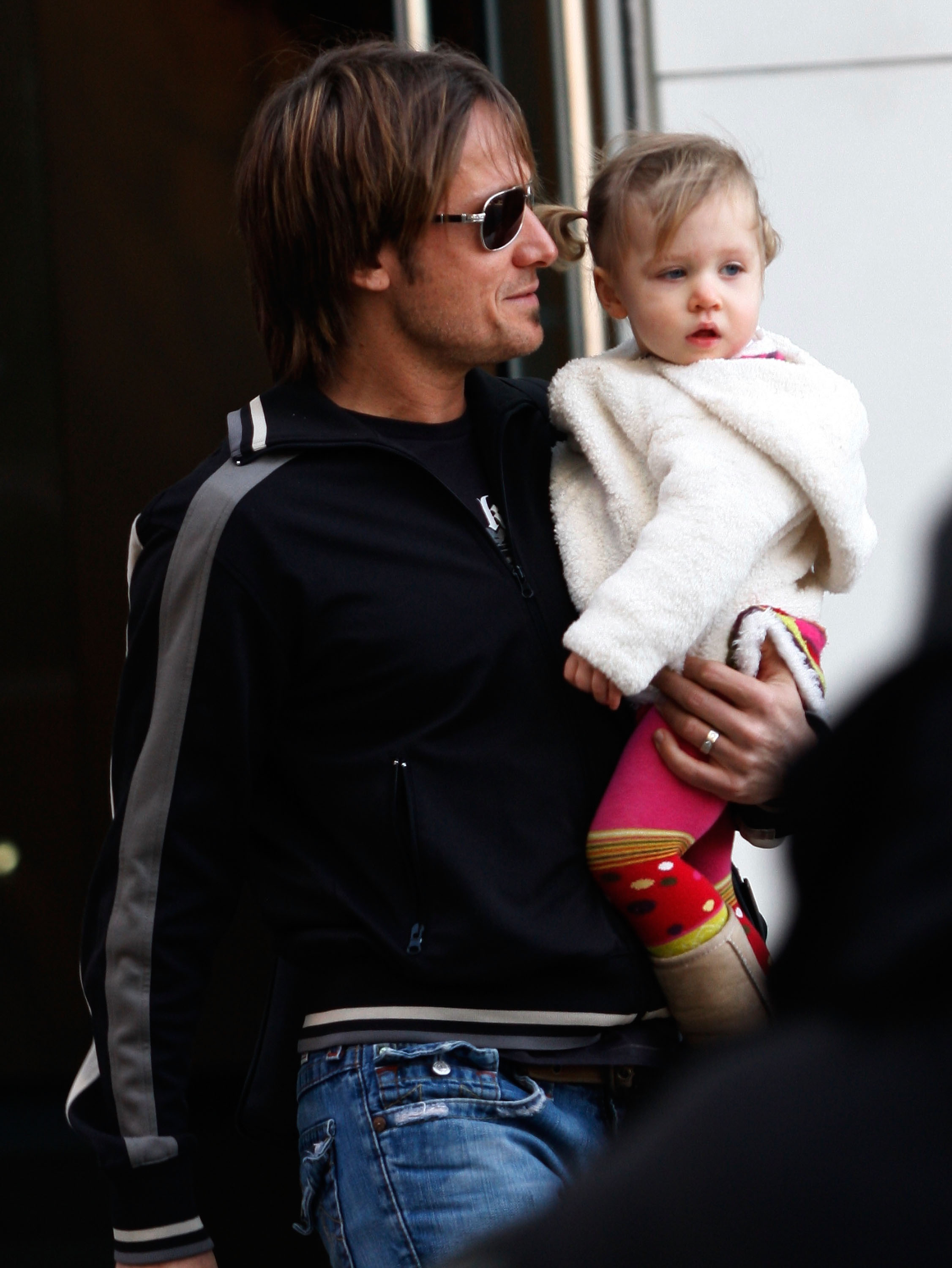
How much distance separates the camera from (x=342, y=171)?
213 cm

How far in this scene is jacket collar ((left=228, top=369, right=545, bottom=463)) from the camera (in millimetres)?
1991

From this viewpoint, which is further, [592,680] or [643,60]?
[643,60]

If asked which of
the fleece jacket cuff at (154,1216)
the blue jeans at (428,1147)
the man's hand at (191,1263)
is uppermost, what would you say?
the blue jeans at (428,1147)

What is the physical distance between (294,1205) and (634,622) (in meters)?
2.09

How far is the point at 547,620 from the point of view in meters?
2.05

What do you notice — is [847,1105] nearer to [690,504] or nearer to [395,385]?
[690,504]

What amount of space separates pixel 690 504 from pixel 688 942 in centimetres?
60

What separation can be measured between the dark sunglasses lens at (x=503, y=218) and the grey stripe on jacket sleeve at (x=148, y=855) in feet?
1.57

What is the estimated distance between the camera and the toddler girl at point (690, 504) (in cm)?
196

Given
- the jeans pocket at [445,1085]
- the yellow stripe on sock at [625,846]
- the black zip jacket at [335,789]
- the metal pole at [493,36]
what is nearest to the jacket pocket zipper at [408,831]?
the black zip jacket at [335,789]

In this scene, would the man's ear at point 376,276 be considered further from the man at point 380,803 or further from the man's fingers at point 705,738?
the man's fingers at point 705,738

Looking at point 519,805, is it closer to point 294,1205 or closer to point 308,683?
point 308,683

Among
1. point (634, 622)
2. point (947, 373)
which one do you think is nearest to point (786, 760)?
point (634, 622)

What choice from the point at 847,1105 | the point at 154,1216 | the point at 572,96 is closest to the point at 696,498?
the point at 154,1216
